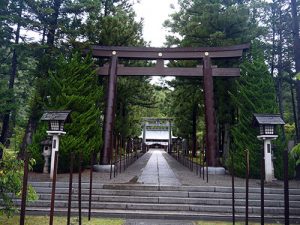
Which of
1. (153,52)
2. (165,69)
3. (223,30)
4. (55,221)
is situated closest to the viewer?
(55,221)

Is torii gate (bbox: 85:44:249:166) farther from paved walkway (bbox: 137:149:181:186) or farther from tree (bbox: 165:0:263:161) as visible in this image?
paved walkway (bbox: 137:149:181:186)

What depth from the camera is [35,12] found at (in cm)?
1512

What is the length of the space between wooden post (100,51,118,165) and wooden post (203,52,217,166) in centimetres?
473

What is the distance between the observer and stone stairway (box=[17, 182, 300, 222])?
858cm

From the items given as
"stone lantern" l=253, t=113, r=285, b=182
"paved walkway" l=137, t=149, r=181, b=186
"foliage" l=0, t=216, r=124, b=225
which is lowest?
"foliage" l=0, t=216, r=124, b=225

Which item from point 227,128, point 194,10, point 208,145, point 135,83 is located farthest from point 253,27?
point 135,83

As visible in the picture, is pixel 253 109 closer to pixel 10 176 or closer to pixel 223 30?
pixel 223 30

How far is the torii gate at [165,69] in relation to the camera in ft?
49.7

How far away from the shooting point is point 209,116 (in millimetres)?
15180

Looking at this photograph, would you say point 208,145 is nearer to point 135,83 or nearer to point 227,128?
point 227,128

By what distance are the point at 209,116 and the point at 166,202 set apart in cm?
685

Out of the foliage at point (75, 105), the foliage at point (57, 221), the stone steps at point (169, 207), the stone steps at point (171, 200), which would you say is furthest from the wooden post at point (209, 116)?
the foliage at point (57, 221)

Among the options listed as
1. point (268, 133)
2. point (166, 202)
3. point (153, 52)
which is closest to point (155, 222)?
point (166, 202)

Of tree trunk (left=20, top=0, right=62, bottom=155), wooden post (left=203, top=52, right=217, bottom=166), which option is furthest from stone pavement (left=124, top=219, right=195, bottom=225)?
tree trunk (left=20, top=0, right=62, bottom=155)
